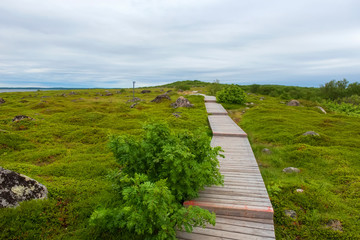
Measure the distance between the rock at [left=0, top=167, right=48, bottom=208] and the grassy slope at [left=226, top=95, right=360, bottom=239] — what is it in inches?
347

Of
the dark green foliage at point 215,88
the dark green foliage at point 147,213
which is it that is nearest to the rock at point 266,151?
the dark green foliage at point 147,213

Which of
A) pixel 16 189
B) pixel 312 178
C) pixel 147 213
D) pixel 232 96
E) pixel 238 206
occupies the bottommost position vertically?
pixel 312 178

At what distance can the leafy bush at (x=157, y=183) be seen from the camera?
14.8 feet

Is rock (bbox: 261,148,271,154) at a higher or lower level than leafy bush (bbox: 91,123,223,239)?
lower

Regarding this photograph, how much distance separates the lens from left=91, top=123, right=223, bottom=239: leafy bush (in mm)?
4496

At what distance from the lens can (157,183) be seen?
15.6ft

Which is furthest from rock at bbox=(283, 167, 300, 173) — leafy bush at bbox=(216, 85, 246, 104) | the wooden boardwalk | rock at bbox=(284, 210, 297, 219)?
leafy bush at bbox=(216, 85, 246, 104)

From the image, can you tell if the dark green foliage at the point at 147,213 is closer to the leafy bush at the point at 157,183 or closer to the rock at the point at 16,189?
the leafy bush at the point at 157,183

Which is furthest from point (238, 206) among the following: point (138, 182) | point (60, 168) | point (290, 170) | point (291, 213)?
point (60, 168)

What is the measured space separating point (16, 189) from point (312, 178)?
13.2 m

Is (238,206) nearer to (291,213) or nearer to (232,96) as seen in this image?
(291,213)

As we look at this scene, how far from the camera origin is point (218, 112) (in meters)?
25.1

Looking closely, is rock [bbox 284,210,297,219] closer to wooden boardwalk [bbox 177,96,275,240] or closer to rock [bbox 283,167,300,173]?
wooden boardwalk [bbox 177,96,275,240]

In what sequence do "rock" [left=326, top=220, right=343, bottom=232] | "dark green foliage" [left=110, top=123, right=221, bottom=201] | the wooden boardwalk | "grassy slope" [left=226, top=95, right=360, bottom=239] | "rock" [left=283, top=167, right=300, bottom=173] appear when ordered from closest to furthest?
the wooden boardwalk < "dark green foliage" [left=110, top=123, right=221, bottom=201] < "rock" [left=326, top=220, right=343, bottom=232] < "grassy slope" [left=226, top=95, right=360, bottom=239] < "rock" [left=283, top=167, right=300, bottom=173]
